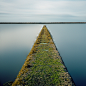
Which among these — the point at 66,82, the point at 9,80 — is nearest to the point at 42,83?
the point at 66,82

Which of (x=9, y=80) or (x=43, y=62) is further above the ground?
(x=43, y=62)

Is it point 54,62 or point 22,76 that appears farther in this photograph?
point 54,62

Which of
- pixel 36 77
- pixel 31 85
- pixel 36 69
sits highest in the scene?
pixel 36 69

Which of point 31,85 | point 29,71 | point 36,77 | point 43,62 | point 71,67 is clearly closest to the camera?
point 31,85

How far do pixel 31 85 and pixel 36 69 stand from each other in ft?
1.46

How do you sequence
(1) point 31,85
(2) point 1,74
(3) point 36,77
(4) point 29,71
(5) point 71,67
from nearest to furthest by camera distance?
1. (1) point 31,85
2. (3) point 36,77
3. (4) point 29,71
4. (2) point 1,74
5. (5) point 71,67

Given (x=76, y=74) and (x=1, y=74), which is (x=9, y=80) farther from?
(x=76, y=74)

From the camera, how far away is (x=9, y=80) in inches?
71.4

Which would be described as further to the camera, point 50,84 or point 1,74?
point 1,74

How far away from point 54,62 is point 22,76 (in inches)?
32.6

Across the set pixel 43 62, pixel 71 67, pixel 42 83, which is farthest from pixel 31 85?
pixel 71 67

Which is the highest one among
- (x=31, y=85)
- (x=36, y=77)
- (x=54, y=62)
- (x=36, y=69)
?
(x=54, y=62)

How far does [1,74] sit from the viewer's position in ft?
6.66

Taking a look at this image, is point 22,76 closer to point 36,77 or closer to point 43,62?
point 36,77
